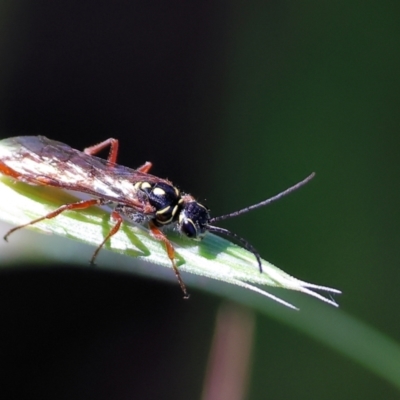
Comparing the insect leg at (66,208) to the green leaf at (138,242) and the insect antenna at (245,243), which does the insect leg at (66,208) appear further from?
the insect antenna at (245,243)

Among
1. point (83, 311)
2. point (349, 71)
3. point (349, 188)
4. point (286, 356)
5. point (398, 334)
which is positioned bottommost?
point (83, 311)

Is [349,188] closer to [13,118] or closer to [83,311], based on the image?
[83,311]

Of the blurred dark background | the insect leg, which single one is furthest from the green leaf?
the blurred dark background

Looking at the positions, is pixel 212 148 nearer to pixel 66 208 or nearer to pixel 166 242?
pixel 166 242

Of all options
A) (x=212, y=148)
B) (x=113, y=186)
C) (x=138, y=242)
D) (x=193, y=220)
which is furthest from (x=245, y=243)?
(x=212, y=148)

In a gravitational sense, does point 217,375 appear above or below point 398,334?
below

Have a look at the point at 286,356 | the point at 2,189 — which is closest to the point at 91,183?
the point at 2,189

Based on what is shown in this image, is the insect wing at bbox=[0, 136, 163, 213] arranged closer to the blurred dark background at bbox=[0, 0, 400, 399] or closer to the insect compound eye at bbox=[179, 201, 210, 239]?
the insect compound eye at bbox=[179, 201, 210, 239]
